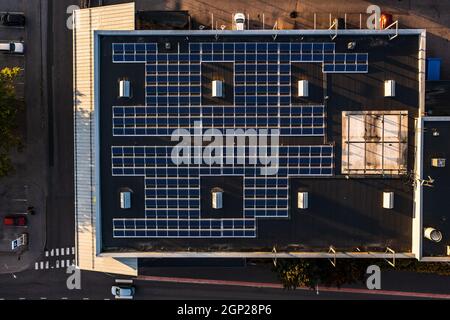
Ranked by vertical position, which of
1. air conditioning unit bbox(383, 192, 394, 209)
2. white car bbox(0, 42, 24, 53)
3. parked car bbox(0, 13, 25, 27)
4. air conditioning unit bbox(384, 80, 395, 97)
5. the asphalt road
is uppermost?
parked car bbox(0, 13, 25, 27)

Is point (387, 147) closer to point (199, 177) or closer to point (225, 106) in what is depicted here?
point (225, 106)

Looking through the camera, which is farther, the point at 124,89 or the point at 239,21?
the point at 239,21

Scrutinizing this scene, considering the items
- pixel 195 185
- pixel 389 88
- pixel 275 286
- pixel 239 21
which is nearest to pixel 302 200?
pixel 195 185

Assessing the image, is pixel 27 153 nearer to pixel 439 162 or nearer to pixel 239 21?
pixel 239 21

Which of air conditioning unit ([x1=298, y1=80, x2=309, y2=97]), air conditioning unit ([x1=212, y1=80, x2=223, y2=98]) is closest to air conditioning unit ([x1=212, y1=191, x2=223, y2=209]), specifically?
air conditioning unit ([x1=212, y1=80, x2=223, y2=98])

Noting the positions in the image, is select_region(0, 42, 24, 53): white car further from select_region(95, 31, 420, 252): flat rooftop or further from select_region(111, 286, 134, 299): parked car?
select_region(111, 286, 134, 299): parked car

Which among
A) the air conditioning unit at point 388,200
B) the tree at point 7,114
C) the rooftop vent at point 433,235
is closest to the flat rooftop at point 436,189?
the rooftop vent at point 433,235
